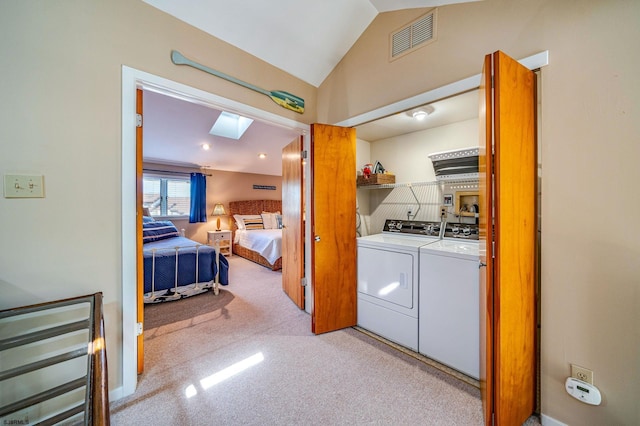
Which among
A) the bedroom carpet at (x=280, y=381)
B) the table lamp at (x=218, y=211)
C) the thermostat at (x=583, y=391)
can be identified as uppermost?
the table lamp at (x=218, y=211)

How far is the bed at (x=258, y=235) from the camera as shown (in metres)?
4.44

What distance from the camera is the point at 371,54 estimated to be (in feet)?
6.93

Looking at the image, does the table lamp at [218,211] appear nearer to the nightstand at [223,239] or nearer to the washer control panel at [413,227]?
the nightstand at [223,239]

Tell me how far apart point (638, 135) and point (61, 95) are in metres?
2.90

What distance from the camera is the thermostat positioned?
1124mm

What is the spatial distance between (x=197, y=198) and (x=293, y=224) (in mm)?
3588

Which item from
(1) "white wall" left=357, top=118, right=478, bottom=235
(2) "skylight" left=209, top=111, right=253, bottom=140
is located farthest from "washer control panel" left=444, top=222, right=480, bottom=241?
(2) "skylight" left=209, top=111, right=253, bottom=140

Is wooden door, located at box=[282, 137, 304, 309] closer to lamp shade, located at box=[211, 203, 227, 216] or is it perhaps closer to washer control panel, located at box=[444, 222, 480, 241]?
washer control panel, located at box=[444, 222, 480, 241]

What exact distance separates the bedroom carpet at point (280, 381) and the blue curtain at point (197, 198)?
3.39 metres

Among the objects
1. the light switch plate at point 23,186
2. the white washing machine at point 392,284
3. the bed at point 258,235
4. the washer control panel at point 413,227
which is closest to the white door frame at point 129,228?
the light switch plate at point 23,186

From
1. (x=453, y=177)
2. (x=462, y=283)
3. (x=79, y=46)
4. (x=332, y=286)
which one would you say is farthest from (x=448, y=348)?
(x=79, y=46)

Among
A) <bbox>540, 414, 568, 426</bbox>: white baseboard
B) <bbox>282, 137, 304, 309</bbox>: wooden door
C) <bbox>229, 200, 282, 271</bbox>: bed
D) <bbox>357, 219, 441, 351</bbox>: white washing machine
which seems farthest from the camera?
<bbox>229, 200, 282, 271</bbox>: bed

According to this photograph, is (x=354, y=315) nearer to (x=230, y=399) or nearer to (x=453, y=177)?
(x=230, y=399)

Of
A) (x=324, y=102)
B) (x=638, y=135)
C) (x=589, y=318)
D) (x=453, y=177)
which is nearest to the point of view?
(x=638, y=135)
